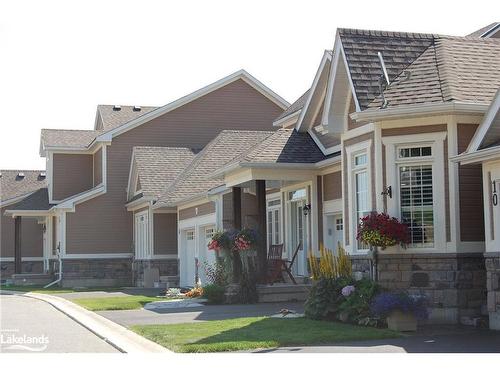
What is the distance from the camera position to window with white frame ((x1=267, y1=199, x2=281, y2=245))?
86.3 ft

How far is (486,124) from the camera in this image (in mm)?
15188

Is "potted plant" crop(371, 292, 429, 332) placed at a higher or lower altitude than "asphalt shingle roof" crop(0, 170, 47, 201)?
lower

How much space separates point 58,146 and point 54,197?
274 cm

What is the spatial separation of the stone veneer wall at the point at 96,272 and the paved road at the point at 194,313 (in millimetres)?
17757

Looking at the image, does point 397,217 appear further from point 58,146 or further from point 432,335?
point 58,146

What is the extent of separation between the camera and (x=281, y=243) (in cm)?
2597

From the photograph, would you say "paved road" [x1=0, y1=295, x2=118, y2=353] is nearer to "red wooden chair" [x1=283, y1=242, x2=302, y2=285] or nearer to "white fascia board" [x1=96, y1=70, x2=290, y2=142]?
"red wooden chair" [x1=283, y1=242, x2=302, y2=285]

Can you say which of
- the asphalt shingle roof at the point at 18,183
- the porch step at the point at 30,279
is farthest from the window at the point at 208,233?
the asphalt shingle roof at the point at 18,183

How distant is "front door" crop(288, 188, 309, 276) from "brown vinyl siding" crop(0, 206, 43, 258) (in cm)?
2873

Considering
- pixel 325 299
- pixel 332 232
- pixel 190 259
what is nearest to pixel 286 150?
pixel 332 232

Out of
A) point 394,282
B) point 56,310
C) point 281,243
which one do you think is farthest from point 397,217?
point 56,310

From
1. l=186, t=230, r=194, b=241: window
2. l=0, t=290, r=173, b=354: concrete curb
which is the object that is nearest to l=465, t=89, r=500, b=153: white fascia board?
l=0, t=290, r=173, b=354: concrete curb

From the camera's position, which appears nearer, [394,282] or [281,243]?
[394,282]

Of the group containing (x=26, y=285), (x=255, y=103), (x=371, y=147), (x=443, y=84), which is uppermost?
(x=255, y=103)
